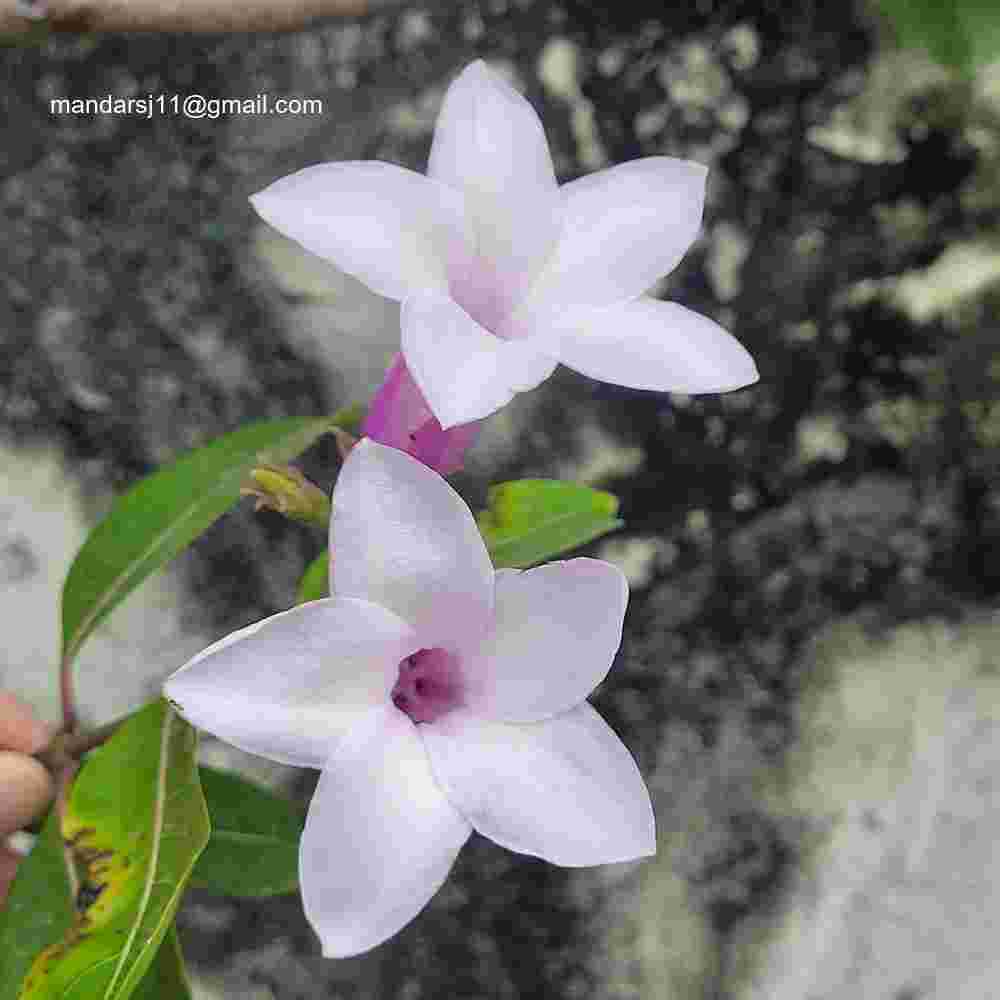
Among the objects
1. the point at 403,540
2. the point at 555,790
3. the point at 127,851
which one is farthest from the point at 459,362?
the point at 127,851

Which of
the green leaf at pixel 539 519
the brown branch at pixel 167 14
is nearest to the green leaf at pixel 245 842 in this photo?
the green leaf at pixel 539 519

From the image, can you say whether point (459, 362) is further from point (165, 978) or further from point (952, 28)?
point (952, 28)

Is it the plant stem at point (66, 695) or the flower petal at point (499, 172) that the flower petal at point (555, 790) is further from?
the plant stem at point (66, 695)

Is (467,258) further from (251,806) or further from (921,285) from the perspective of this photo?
(921,285)

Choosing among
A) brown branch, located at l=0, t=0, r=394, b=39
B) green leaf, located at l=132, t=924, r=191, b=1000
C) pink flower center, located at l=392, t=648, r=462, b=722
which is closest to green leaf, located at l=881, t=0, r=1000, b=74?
brown branch, located at l=0, t=0, r=394, b=39

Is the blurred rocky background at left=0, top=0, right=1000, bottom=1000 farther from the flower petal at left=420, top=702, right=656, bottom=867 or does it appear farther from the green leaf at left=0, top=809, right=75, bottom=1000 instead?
the flower petal at left=420, top=702, right=656, bottom=867

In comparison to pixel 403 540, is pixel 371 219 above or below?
above

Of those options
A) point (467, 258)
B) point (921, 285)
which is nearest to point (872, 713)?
point (921, 285)
